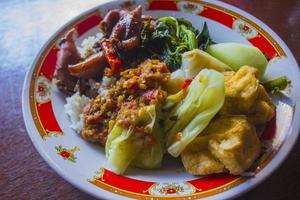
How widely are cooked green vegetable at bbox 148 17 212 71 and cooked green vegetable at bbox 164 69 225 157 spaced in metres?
0.49

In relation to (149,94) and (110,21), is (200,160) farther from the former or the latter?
(110,21)

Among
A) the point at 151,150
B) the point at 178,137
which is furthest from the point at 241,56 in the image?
the point at 151,150

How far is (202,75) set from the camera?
186 centimetres

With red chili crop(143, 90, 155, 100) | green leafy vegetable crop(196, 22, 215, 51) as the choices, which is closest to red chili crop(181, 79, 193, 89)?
Result: red chili crop(143, 90, 155, 100)

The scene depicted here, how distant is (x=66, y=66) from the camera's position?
2295 millimetres

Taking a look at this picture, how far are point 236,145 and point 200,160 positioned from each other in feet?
0.65

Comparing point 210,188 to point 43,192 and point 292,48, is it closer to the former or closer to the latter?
point 43,192

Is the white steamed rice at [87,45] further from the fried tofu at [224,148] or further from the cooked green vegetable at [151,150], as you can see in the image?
the fried tofu at [224,148]

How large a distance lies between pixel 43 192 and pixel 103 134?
0.41 m

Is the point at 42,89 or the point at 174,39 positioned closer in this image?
the point at 42,89

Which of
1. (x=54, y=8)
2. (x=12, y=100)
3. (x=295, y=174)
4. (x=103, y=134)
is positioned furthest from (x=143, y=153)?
(x=54, y=8)

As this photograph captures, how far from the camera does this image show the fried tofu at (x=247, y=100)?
5.98 ft

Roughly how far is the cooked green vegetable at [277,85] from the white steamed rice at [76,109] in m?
1.02

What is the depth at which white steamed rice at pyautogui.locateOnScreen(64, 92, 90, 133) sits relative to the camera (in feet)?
6.77
